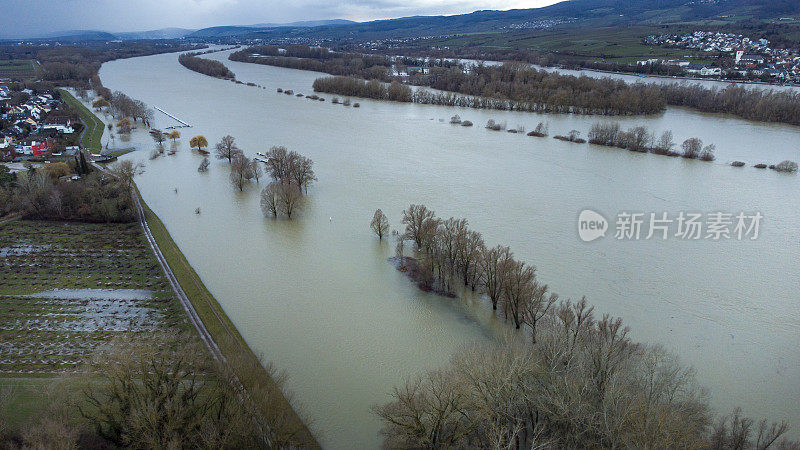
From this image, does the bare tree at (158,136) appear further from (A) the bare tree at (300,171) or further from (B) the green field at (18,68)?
(B) the green field at (18,68)

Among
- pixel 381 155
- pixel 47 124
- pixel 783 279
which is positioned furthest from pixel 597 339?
pixel 47 124

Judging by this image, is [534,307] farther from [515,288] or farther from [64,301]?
[64,301]

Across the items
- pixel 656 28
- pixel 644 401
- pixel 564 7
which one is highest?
pixel 564 7

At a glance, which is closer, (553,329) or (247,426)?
(247,426)

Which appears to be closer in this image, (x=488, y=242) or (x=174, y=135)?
(x=488, y=242)

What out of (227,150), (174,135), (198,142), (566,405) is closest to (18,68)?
(174,135)

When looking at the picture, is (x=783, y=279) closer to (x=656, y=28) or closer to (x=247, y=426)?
(x=247, y=426)
